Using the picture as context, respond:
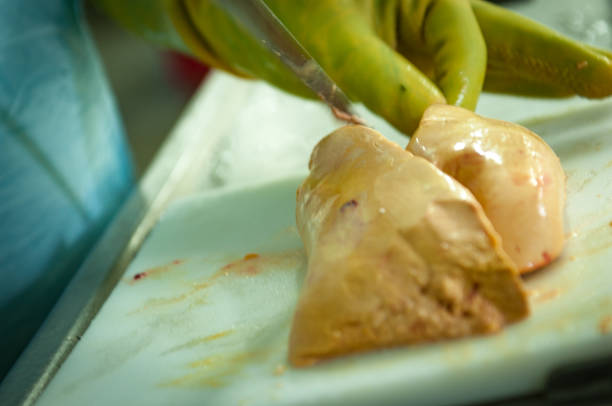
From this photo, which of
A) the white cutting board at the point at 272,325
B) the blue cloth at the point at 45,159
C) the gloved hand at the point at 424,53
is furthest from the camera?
the blue cloth at the point at 45,159

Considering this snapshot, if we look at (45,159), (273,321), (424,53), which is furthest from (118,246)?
(424,53)

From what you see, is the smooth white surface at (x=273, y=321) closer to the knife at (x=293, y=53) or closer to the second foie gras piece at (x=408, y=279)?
the second foie gras piece at (x=408, y=279)

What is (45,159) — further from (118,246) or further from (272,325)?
(272,325)

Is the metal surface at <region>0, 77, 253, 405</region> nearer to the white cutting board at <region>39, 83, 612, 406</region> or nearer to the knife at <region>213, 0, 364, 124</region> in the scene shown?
the white cutting board at <region>39, 83, 612, 406</region>

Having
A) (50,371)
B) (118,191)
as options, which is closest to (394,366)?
(50,371)

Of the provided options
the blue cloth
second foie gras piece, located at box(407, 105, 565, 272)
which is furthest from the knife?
the blue cloth

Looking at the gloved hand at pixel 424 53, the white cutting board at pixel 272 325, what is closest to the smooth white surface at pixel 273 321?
the white cutting board at pixel 272 325
